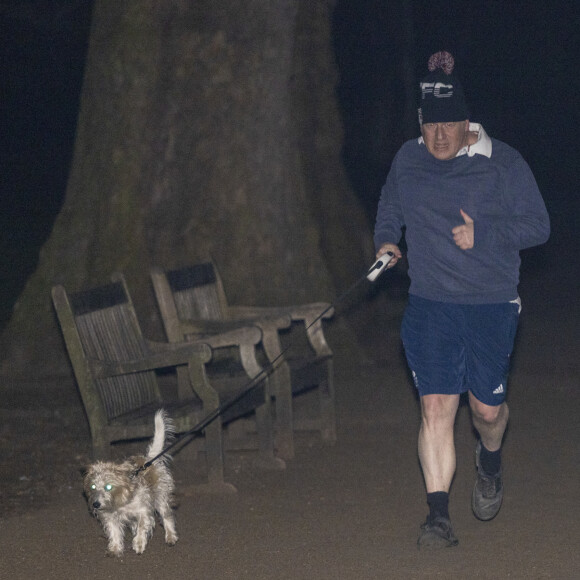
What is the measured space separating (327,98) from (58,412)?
7268 mm

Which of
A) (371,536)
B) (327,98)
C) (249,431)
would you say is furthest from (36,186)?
(371,536)

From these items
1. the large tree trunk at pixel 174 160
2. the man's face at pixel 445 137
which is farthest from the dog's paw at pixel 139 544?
the large tree trunk at pixel 174 160

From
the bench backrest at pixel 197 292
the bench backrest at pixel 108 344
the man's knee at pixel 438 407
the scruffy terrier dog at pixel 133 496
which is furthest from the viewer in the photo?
the bench backrest at pixel 197 292

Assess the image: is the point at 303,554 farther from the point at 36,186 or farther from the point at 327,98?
the point at 36,186

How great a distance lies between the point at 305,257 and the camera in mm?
12461

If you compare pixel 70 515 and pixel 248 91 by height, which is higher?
pixel 248 91

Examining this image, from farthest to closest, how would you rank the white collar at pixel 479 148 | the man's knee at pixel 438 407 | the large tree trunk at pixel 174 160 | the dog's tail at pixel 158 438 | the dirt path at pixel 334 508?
the large tree trunk at pixel 174 160, the dog's tail at pixel 158 438, the man's knee at pixel 438 407, the white collar at pixel 479 148, the dirt path at pixel 334 508

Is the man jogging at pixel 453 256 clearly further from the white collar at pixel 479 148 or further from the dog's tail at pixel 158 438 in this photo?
the dog's tail at pixel 158 438

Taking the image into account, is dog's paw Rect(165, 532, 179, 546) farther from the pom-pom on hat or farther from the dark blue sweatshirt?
the pom-pom on hat

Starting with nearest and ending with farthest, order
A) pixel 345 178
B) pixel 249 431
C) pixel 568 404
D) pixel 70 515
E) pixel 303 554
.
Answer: pixel 303 554 → pixel 70 515 → pixel 249 431 → pixel 568 404 → pixel 345 178

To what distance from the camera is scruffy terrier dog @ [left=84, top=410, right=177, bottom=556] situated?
610 cm

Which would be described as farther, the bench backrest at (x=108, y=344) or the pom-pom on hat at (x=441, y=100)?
the bench backrest at (x=108, y=344)

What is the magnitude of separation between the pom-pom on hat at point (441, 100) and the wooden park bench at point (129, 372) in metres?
1.92

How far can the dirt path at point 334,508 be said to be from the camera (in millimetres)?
6211
